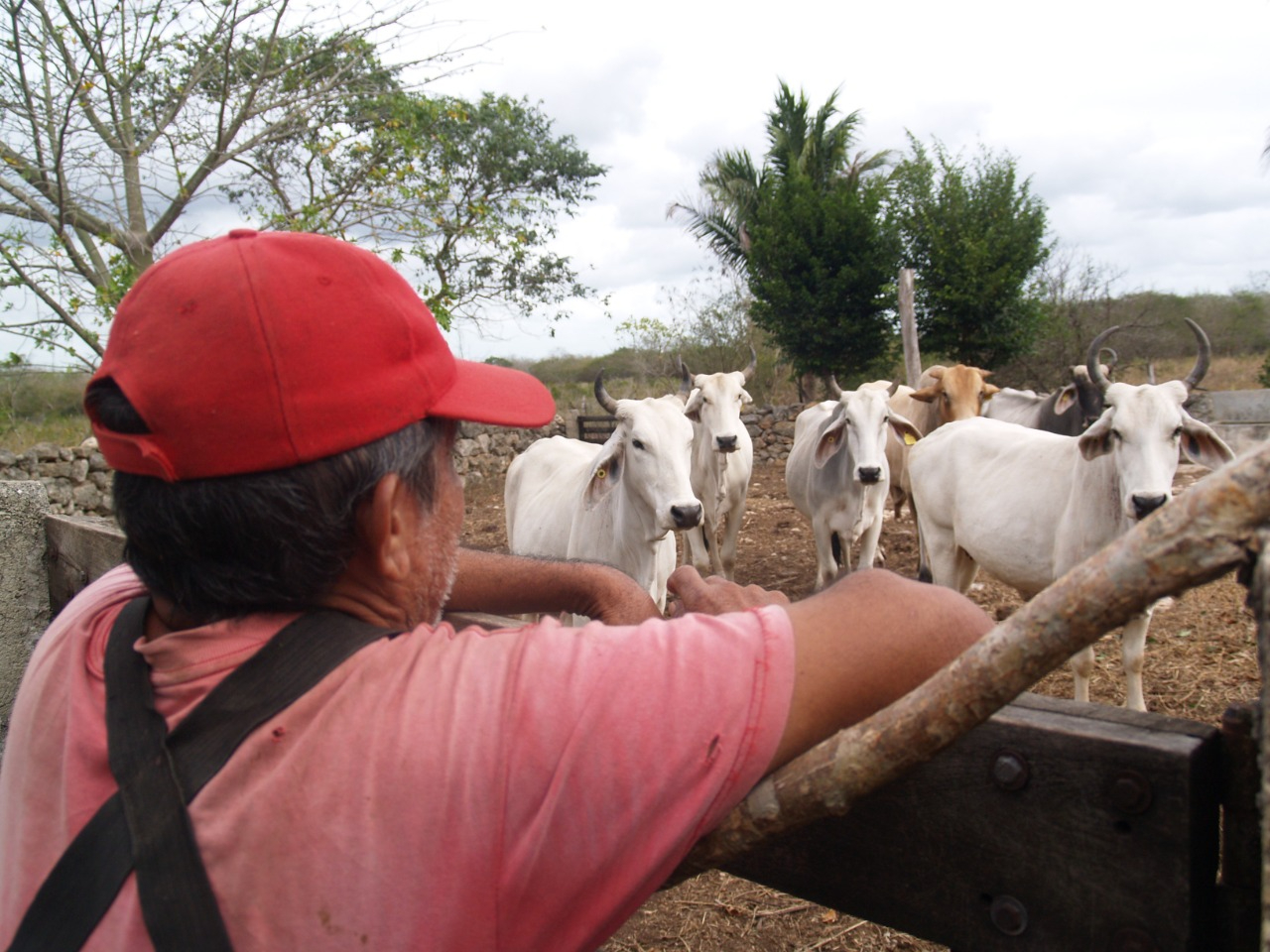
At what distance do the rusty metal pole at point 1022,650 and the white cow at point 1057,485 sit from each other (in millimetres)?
2871

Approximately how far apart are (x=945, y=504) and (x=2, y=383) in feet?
42.5

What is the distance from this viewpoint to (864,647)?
2.88 ft

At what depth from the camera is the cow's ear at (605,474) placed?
171 inches

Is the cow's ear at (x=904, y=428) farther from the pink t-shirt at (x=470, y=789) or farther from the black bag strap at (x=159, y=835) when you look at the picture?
the black bag strap at (x=159, y=835)

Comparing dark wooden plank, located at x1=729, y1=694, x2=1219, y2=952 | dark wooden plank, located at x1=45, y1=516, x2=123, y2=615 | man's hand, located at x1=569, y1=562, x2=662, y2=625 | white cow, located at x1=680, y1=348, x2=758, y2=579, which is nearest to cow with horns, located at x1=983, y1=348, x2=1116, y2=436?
white cow, located at x1=680, y1=348, x2=758, y2=579

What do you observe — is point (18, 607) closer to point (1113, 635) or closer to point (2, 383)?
point (1113, 635)

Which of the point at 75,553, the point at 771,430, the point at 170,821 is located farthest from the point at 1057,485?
the point at 771,430

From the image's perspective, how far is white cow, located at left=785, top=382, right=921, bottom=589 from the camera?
6.55 metres

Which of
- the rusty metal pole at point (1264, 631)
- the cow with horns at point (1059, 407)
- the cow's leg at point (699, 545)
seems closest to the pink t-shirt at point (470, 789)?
the rusty metal pole at point (1264, 631)

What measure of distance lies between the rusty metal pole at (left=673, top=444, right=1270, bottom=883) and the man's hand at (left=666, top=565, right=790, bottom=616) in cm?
34

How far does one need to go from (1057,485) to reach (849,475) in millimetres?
2478

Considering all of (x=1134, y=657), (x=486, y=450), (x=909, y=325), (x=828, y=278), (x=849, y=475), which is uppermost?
(x=828, y=278)

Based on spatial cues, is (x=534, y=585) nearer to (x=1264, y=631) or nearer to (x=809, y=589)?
(x=1264, y=631)

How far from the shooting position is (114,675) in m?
0.88
